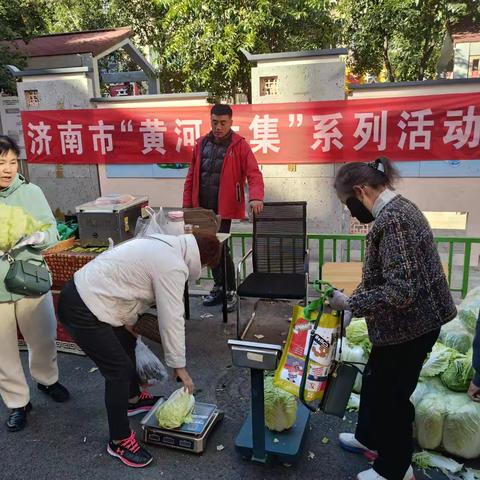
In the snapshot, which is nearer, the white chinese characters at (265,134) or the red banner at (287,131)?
the red banner at (287,131)

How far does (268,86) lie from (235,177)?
7.58 ft

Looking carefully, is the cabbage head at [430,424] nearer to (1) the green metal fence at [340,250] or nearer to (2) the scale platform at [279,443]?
(2) the scale platform at [279,443]

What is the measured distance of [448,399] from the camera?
9.29ft

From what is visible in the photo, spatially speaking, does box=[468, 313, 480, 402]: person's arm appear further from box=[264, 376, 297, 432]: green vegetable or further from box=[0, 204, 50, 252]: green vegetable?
box=[0, 204, 50, 252]: green vegetable

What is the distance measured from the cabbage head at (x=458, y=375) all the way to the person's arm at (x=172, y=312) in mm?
1638

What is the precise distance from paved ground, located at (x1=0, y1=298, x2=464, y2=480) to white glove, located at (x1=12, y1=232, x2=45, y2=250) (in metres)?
1.18

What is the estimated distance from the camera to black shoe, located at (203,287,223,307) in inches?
195

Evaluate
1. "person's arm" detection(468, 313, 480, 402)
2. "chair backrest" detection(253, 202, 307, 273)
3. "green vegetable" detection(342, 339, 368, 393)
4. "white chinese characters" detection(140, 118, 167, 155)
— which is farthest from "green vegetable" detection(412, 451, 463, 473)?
"white chinese characters" detection(140, 118, 167, 155)

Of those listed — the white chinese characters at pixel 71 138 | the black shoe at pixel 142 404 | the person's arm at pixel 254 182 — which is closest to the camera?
the black shoe at pixel 142 404

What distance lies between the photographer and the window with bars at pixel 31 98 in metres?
7.46

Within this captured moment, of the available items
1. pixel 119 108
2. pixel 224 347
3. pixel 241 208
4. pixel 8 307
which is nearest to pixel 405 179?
pixel 241 208

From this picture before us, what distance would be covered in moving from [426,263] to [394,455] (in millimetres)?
962

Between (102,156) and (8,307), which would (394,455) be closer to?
(8,307)

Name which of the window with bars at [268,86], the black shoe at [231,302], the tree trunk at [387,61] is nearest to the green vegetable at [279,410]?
the black shoe at [231,302]
